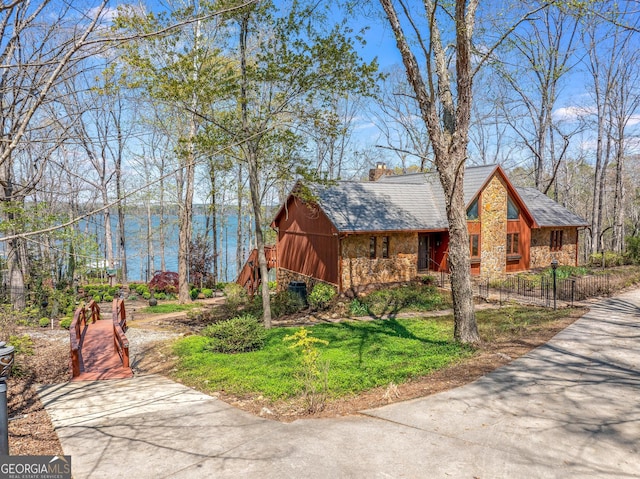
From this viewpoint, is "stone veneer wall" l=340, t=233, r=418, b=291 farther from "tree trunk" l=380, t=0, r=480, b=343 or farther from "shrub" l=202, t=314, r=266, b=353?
"tree trunk" l=380, t=0, r=480, b=343

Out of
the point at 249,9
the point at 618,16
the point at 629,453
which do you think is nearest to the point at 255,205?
the point at 249,9

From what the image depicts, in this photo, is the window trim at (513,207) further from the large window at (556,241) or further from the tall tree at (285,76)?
the tall tree at (285,76)

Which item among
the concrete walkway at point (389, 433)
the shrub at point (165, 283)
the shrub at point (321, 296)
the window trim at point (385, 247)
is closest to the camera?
the concrete walkway at point (389, 433)

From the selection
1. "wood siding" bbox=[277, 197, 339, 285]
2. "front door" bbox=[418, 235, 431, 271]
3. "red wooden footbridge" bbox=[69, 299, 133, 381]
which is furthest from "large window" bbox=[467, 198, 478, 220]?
"red wooden footbridge" bbox=[69, 299, 133, 381]

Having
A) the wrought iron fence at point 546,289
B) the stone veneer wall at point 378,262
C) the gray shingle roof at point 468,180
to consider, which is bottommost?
the wrought iron fence at point 546,289

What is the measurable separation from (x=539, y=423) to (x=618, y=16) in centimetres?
803

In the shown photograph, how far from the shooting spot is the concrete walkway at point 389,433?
16.6 ft

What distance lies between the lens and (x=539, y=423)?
6234mm

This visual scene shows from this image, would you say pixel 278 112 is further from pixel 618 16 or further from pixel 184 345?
pixel 618 16

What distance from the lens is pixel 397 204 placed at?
2241 cm

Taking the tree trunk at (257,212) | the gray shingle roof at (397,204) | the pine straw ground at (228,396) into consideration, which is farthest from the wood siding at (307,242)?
the pine straw ground at (228,396)

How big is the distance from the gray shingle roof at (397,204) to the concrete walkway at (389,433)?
12285mm

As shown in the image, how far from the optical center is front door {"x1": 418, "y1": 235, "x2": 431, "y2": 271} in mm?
22484

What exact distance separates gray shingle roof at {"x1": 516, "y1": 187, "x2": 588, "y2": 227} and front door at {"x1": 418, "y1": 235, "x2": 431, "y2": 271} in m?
6.54
